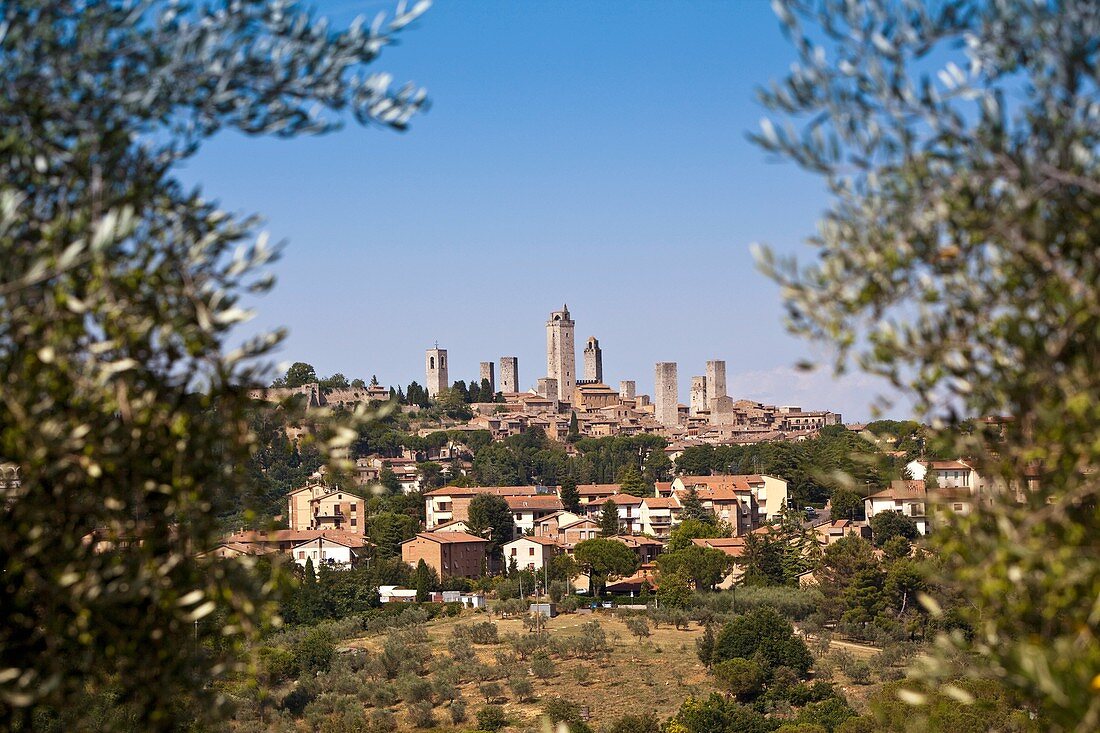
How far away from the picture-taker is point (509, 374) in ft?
575

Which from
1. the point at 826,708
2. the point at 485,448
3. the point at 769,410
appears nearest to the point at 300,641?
the point at 826,708

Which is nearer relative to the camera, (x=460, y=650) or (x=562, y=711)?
(x=562, y=711)

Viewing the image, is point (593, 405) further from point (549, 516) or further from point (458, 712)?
point (458, 712)

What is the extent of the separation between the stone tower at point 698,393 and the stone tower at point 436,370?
3264cm

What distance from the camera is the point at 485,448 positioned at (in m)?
114

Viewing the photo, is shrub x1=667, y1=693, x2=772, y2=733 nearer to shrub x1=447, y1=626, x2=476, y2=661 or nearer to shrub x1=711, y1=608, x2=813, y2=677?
shrub x1=711, y1=608, x2=813, y2=677

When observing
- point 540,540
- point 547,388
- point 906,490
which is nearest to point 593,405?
point 547,388

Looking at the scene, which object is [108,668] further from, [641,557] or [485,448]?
[485,448]

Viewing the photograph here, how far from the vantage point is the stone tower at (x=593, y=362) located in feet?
564

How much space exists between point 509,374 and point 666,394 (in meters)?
25.8

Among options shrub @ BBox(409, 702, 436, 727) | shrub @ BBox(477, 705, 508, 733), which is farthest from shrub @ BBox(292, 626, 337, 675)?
shrub @ BBox(477, 705, 508, 733)

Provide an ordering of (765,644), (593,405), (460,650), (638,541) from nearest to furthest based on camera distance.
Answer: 1. (765,644)
2. (460,650)
3. (638,541)
4. (593,405)

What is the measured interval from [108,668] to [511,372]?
560 feet

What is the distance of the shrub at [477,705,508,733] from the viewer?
3218cm
